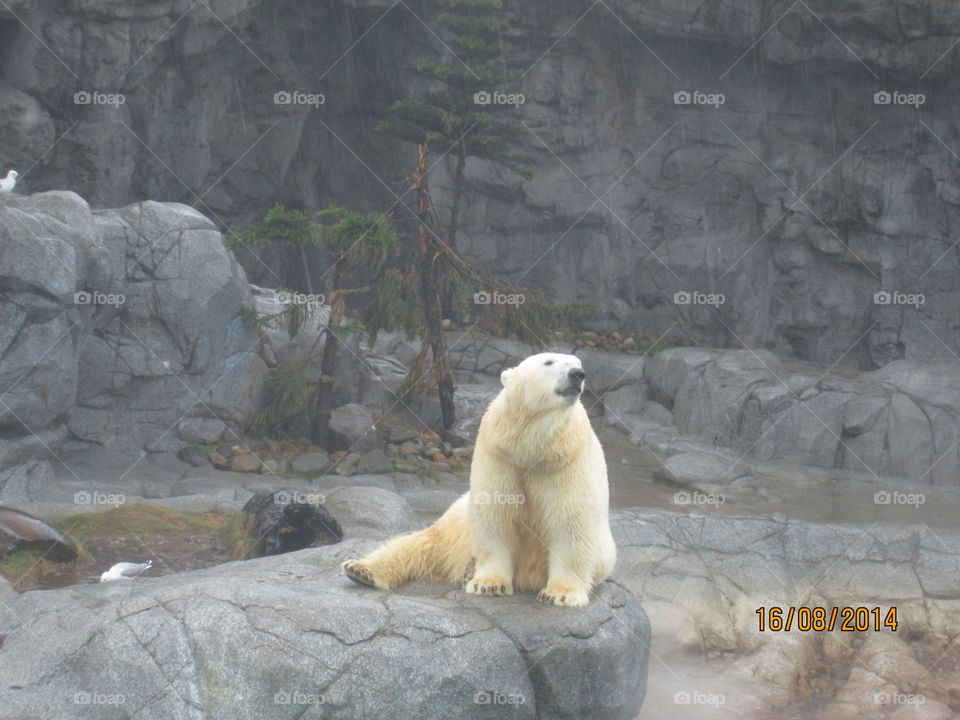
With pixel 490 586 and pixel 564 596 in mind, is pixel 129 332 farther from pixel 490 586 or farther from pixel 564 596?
pixel 564 596

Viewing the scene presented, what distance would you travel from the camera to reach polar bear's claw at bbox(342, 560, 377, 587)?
5.19 metres

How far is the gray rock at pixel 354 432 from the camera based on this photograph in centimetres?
1168

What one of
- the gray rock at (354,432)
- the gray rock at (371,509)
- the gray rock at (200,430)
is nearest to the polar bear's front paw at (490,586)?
the gray rock at (371,509)

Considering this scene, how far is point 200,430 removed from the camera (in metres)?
11.5

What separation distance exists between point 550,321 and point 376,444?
2.93 metres

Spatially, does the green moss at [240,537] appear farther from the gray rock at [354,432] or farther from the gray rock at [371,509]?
the gray rock at [354,432]

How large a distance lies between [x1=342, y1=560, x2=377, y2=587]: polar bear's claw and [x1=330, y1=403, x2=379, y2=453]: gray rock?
641 centimetres

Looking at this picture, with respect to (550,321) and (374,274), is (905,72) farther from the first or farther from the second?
(374,274)

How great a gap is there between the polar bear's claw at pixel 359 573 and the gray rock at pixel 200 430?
6668 millimetres

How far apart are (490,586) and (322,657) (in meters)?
0.90

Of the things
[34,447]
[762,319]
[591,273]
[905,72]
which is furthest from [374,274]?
[905,72]

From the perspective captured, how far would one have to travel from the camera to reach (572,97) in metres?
16.8

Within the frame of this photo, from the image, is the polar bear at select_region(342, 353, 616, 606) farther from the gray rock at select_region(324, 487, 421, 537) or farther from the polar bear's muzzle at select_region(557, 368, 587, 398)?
the gray rock at select_region(324, 487, 421, 537)

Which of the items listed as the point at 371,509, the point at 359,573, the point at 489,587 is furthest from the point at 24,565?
the point at 489,587
